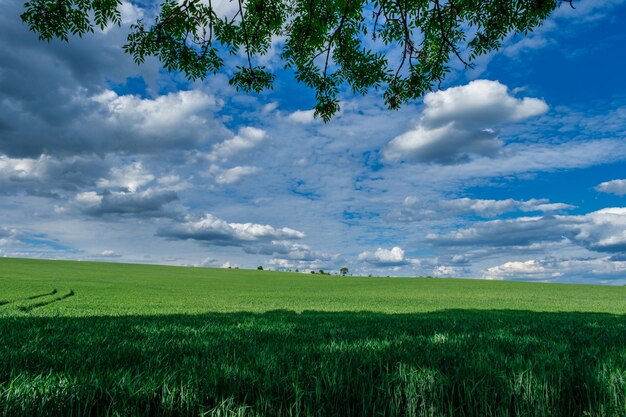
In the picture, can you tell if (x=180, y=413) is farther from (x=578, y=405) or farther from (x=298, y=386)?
(x=578, y=405)

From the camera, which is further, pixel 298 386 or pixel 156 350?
pixel 156 350

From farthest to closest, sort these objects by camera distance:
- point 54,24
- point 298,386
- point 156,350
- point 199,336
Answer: point 54,24
point 199,336
point 156,350
point 298,386

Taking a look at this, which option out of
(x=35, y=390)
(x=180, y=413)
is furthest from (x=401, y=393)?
(x=35, y=390)

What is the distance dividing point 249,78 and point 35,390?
9730 millimetres

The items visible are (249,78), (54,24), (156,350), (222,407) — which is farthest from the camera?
(249,78)

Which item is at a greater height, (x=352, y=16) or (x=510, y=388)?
(x=352, y=16)

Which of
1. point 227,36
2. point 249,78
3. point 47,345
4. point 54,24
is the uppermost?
point 227,36

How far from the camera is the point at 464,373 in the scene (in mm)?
3459

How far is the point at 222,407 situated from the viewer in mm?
2629

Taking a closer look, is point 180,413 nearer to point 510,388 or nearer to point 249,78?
point 510,388

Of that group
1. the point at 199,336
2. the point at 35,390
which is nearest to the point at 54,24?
the point at 199,336

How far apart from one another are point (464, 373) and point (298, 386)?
1634 mm

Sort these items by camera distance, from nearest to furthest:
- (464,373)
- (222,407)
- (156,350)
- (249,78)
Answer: (222,407) < (464,373) < (156,350) < (249,78)

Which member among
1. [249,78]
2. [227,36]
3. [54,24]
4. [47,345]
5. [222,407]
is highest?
[227,36]
